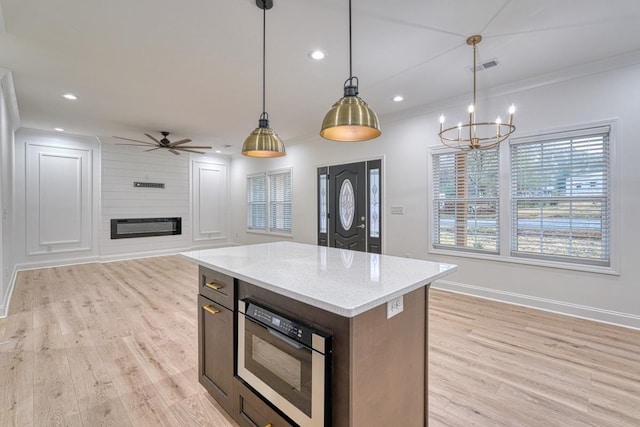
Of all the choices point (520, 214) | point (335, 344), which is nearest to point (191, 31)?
point (335, 344)

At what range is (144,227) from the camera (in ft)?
23.5

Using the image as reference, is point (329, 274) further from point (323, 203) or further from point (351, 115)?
point (323, 203)

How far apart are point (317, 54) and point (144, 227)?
6265mm

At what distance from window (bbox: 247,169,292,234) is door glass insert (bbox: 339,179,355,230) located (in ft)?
5.51

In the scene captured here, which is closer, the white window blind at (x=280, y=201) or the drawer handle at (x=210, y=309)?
the drawer handle at (x=210, y=309)

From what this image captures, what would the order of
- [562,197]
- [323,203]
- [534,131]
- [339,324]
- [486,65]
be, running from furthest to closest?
[323,203] → [534,131] → [562,197] → [486,65] → [339,324]

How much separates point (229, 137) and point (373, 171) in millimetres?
3391

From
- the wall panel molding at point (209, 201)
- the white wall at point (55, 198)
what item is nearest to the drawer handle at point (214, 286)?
the white wall at point (55, 198)

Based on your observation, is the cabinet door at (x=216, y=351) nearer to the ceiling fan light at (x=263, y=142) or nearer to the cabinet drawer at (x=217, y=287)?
the cabinet drawer at (x=217, y=287)

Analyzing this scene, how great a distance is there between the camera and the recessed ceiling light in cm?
291

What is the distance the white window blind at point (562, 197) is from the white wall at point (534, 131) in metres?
0.14

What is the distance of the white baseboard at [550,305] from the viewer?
10.2 feet

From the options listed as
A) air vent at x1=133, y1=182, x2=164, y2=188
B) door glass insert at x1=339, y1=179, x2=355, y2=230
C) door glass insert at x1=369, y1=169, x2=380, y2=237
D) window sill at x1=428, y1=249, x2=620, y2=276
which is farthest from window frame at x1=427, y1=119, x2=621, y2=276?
air vent at x1=133, y1=182, x2=164, y2=188

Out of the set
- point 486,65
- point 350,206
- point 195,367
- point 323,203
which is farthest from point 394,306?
point 323,203
